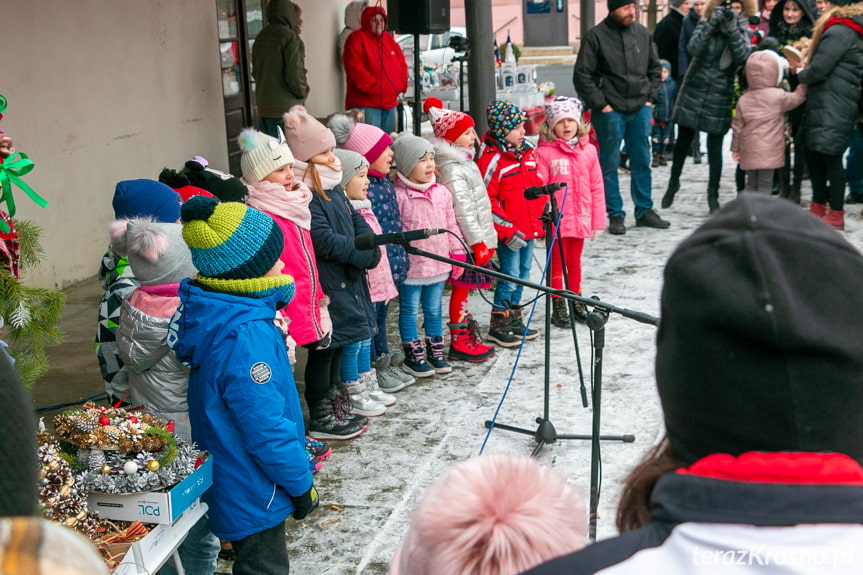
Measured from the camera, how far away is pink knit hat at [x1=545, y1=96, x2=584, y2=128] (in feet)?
20.7

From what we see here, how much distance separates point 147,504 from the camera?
9.04ft

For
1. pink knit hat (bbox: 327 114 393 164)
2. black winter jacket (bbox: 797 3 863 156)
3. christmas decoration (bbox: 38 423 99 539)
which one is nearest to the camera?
christmas decoration (bbox: 38 423 99 539)

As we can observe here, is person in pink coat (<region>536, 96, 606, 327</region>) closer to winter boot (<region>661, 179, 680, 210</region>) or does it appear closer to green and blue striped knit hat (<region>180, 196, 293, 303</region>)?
winter boot (<region>661, 179, 680, 210</region>)

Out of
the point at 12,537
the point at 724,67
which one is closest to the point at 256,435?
the point at 12,537

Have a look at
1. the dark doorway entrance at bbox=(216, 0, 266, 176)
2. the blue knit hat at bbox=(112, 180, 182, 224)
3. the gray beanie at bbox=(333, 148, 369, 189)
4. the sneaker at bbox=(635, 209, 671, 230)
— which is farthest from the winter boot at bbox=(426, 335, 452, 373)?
the dark doorway entrance at bbox=(216, 0, 266, 176)

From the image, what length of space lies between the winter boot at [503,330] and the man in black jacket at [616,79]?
2946 mm

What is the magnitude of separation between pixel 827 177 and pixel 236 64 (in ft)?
20.4

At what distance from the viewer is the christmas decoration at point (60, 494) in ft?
8.54

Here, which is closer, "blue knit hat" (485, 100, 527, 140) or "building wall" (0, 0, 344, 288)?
"blue knit hat" (485, 100, 527, 140)

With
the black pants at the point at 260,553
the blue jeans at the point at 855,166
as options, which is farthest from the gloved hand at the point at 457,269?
the blue jeans at the point at 855,166

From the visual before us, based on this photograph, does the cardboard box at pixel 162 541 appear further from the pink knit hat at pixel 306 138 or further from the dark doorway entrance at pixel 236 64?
the dark doorway entrance at pixel 236 64

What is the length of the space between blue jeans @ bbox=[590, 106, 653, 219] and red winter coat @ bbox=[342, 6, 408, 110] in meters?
2.92

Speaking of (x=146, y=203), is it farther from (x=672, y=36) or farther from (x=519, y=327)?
(x=672, y=36)

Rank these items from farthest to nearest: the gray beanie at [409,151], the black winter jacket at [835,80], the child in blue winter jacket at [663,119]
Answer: the child in blue winter jacket at [663,119] → the black winter jacket at [835,80] → the gray beanie at [409,151]
